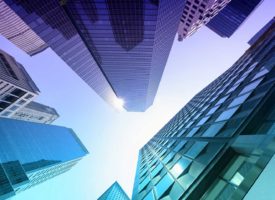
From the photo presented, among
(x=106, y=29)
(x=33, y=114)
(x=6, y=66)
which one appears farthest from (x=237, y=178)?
(x=33, y=114)

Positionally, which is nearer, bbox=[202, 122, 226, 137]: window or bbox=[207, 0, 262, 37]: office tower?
bbox=[202, 122, 226, 137]: window

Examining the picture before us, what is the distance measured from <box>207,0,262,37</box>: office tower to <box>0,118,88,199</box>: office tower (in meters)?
129

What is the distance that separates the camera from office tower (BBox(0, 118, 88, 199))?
7371 centimetres

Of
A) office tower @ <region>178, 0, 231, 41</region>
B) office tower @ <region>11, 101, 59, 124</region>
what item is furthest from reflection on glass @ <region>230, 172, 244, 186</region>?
office tower @ <region>11, 101, 59, 124</region>

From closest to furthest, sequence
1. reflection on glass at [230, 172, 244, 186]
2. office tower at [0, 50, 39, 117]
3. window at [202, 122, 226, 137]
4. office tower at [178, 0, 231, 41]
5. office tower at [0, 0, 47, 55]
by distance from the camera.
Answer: reflection on glass at [230, 172, 244, 186], window at [202, 122, 226, 137], office tower at [0, 50, 39, 117], office tower at [178, 0, 231, 41], office tower at [0, 0, 47, 55]

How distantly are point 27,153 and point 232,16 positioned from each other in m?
139

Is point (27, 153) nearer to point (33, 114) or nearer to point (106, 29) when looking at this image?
point (106, 29)

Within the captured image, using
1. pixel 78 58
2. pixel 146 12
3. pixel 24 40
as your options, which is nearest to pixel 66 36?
pixel 78 58

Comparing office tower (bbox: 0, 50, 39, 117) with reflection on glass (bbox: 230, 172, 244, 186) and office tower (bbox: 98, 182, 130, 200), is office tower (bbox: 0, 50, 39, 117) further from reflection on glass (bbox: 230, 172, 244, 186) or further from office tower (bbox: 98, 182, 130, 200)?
reflection on glass (bbox: 230, 172, 244, 186)

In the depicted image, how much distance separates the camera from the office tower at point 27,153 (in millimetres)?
73706

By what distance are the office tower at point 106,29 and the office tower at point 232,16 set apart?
75.8 m

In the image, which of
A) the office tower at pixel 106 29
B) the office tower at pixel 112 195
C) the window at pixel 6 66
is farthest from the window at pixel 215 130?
the window at pixel 6 66

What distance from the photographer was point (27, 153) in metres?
98.2

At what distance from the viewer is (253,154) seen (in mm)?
8242
